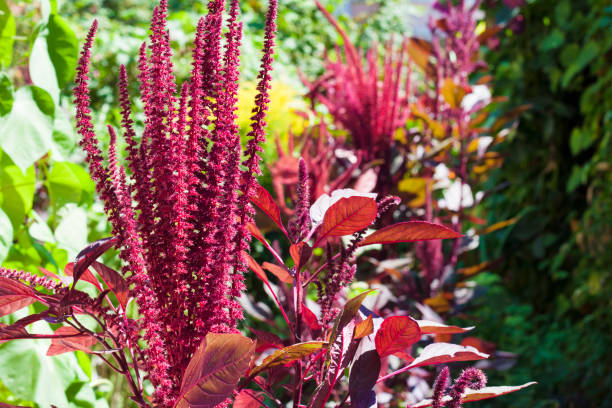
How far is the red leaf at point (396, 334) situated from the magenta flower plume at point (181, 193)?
0.17 meters

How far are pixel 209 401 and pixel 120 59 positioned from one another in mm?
2412

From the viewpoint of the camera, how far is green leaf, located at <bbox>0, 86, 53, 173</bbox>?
0.96 metres

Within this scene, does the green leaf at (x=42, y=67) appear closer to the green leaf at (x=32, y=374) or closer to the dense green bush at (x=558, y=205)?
the green leaf at (x=32, y=374)

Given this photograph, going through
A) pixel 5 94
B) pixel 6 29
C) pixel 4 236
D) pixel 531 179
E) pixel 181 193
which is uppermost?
pixel 6 29

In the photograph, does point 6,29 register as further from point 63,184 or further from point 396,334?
point 396,334

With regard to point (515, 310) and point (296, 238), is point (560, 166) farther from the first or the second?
point (296, 238)

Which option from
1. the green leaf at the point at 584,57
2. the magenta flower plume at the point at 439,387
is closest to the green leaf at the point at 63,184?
the magenta flower plume at the point at 439,387

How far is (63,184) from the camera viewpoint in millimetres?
1165

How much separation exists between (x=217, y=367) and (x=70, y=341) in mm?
238

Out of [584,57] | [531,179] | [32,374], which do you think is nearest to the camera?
[32,374]

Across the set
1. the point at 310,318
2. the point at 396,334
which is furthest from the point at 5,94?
the point at 396,334

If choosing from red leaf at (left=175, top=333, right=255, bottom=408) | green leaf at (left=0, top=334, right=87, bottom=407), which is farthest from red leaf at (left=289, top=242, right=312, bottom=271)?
green leaf at (left=0, top=334, right=87, bottom=407)

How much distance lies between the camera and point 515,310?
3.26 metres

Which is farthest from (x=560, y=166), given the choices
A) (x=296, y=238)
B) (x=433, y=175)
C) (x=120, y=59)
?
(x=296, y=238)
